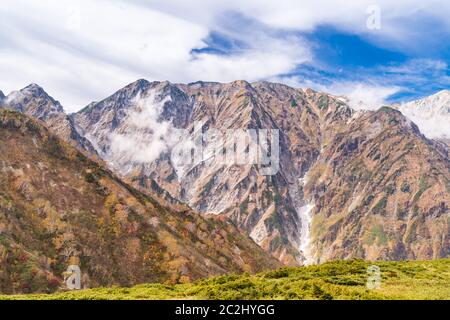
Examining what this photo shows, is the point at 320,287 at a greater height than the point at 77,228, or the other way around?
the point at 77,228

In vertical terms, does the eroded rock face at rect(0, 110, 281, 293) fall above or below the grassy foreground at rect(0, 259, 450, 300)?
above

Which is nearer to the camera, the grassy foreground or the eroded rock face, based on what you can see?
the grassy foreground

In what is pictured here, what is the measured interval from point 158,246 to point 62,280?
1426 inches

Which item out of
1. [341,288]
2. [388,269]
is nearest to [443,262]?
[388,269]

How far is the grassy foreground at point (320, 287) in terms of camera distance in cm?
2497

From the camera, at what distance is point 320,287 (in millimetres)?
25297

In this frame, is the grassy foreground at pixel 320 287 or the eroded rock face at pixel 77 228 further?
the eroded rock face at pixel 77 228

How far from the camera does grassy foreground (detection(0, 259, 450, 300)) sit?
2497 centimetres

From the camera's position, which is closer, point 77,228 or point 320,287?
point 320,287

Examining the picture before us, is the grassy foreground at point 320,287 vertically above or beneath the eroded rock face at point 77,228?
beneath
